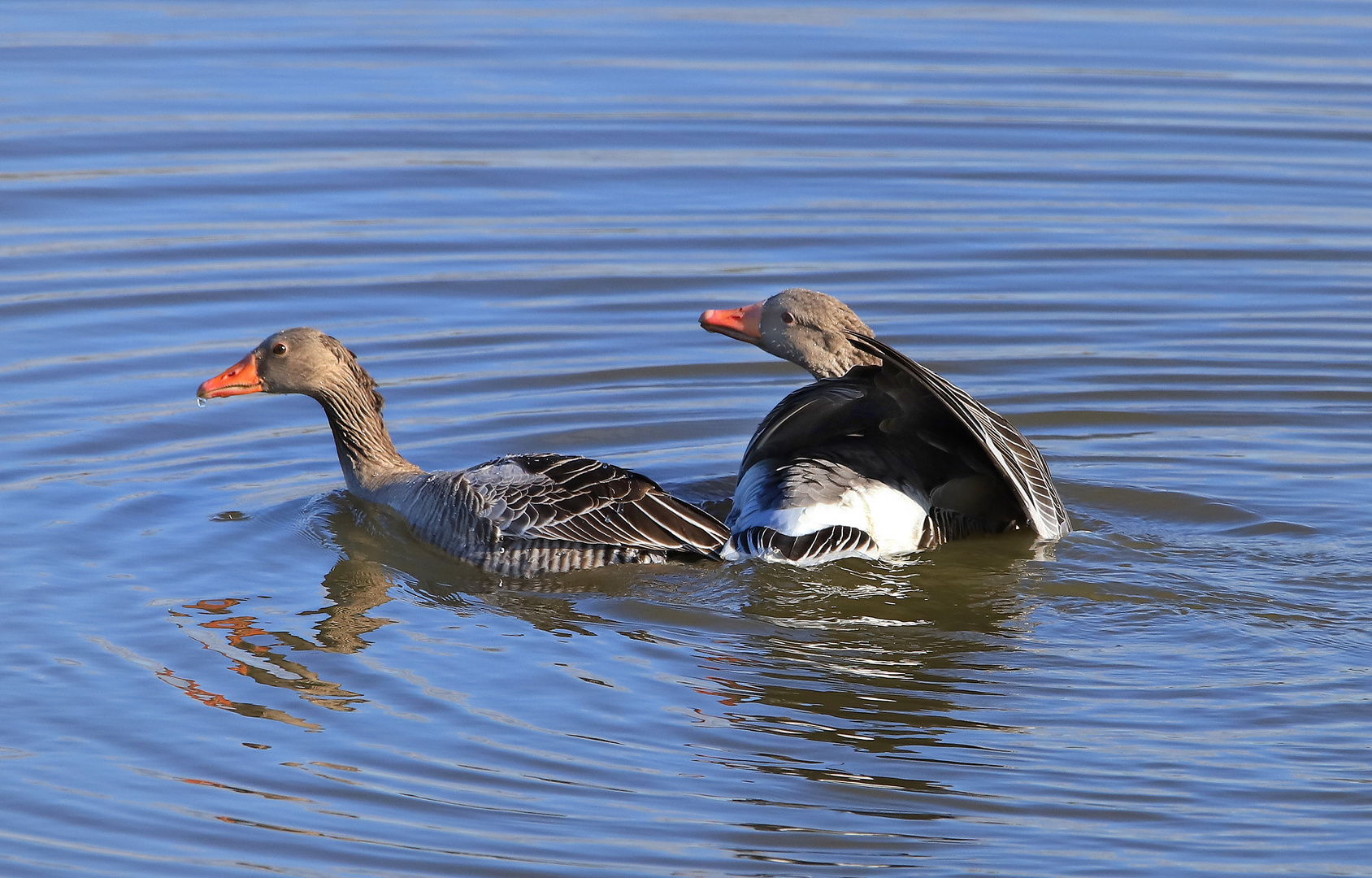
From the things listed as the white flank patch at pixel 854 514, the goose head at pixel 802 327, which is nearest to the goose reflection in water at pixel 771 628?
the white flank patch at pixel 854 514

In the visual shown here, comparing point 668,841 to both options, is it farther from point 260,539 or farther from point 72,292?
point 72,292

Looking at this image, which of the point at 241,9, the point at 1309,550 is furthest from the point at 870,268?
the point at 241,9

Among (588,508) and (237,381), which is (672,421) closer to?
(588,508)

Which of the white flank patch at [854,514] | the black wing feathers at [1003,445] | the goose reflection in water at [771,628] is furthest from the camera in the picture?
the white flank patch at [854,514]

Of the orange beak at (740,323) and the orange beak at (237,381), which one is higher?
the orange beak at (740,323)

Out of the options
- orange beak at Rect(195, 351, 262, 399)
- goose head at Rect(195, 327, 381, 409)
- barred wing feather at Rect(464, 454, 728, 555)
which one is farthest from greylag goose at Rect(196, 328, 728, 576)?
orange beak at Rect(195, 351, 262, 399)

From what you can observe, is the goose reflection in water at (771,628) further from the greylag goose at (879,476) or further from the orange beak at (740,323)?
the orange beak at (740,323)

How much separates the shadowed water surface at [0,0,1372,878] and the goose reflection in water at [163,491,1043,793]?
0.11ft

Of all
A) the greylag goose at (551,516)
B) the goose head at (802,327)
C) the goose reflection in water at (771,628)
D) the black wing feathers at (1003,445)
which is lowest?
the goose reflection in water at (771,628)

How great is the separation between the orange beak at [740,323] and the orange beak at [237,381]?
7.89 feet

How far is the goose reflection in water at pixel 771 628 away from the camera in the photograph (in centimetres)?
695

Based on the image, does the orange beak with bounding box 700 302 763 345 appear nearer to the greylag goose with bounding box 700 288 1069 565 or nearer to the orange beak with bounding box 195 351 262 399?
the greylag goose with bounding box 700 288 1069 565

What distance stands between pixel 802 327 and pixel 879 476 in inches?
52.0

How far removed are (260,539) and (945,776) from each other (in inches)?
162
